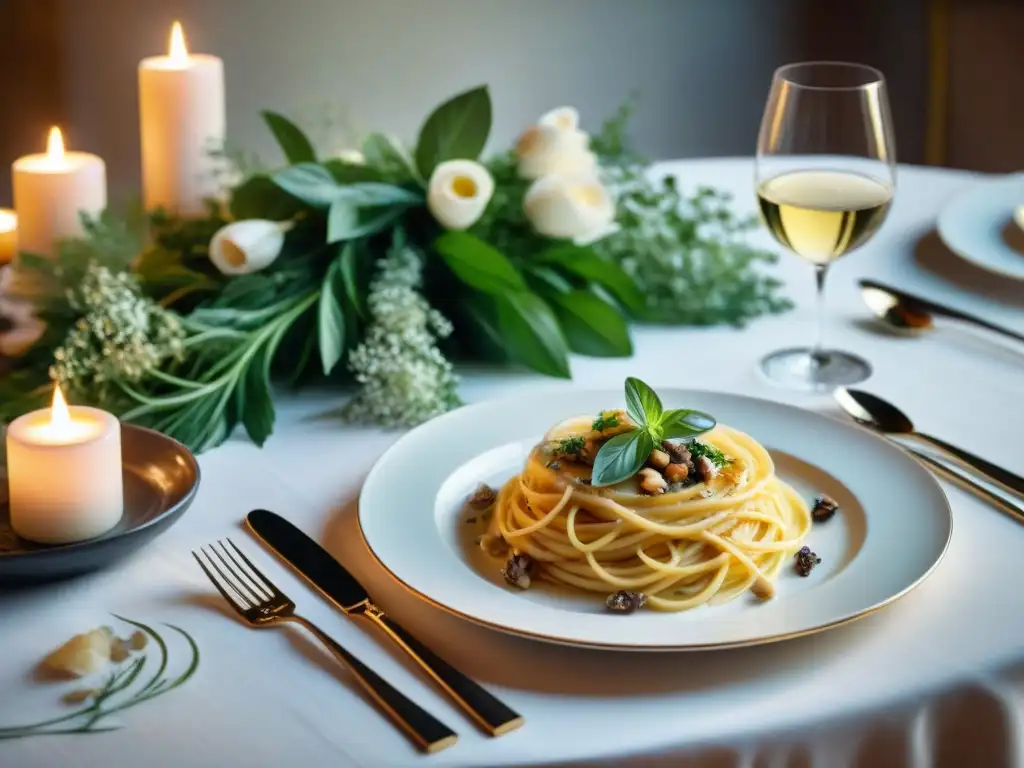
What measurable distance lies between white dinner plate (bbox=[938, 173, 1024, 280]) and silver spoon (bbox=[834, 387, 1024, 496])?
16.2 inches

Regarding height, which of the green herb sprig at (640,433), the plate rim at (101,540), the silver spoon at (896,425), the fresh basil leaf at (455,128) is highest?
the fresh basil leaf at (455,128)

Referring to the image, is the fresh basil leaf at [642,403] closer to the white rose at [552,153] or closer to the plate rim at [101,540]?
the plate rim at [101,540]

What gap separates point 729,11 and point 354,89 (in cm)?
126

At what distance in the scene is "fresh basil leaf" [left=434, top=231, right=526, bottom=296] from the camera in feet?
5.00

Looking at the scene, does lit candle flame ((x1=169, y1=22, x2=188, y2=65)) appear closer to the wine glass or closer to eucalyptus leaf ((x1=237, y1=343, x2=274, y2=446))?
eucalyptus leaf ((x1=237, y1=343, x2=274, y2=446))

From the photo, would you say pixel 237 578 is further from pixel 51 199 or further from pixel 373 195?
pixel 51 199

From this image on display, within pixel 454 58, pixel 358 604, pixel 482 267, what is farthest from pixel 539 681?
pixel 454 58

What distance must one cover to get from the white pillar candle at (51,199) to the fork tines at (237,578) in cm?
65

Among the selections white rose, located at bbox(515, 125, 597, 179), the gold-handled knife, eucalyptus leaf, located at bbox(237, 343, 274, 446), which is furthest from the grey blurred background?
the gold-handled knife

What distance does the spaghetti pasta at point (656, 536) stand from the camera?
1.05 metres

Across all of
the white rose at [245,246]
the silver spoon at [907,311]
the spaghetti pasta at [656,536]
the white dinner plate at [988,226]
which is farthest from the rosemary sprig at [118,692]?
the white dinner plate at [988,226]

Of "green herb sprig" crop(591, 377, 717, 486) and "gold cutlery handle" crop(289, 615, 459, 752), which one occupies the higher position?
"green herb sprig" crop(591, 377, 717, 486)

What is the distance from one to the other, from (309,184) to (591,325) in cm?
39

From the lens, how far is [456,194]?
1.56 m
